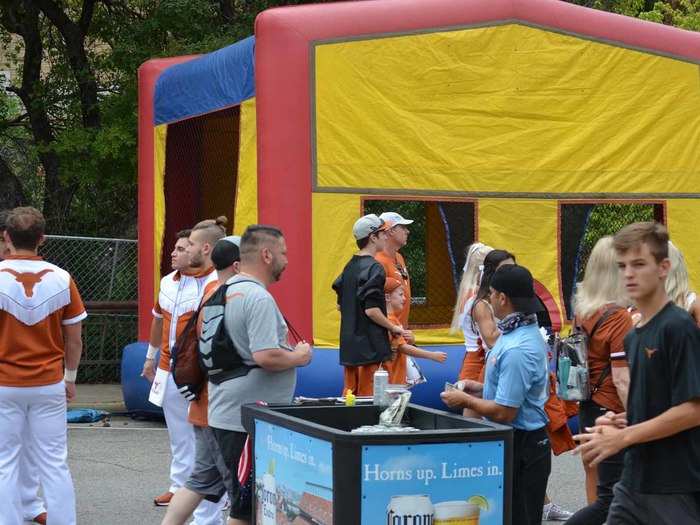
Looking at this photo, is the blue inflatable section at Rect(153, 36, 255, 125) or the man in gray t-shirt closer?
the man in gray t-shirt

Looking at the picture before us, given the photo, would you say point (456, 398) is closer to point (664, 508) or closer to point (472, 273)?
point (664, 508)

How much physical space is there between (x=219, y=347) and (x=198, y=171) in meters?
9.80

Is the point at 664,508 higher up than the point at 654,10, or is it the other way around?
the point at 654,10

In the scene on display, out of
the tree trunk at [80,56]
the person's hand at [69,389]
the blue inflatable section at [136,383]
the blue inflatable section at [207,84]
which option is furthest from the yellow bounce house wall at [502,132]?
the tree trunk at [80,56]

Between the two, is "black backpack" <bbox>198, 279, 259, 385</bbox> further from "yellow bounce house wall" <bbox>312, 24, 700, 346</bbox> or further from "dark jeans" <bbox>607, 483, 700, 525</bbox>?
"yellow bounce house wall" <bbox>312, 24, 700, 346</bbox>

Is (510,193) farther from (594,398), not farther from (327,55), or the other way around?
(594,398)

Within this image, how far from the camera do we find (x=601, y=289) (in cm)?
665

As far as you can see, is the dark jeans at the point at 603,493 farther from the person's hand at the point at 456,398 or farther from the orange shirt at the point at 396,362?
the orange shirt at the point at 396,362

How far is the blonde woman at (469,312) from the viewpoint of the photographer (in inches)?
326

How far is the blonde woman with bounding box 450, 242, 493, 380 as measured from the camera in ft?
27.2

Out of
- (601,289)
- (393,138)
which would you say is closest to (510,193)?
(393,138)

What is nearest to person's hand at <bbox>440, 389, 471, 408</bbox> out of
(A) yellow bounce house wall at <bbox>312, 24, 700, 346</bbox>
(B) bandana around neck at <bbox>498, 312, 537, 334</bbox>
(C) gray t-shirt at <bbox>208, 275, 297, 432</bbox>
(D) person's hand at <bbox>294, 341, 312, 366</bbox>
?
(B) bandana around neck at <bbox>498, 312, 537, 334</bbox>

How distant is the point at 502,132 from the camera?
39.9 ft

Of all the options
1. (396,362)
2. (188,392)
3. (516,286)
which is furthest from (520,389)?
(396,362)
